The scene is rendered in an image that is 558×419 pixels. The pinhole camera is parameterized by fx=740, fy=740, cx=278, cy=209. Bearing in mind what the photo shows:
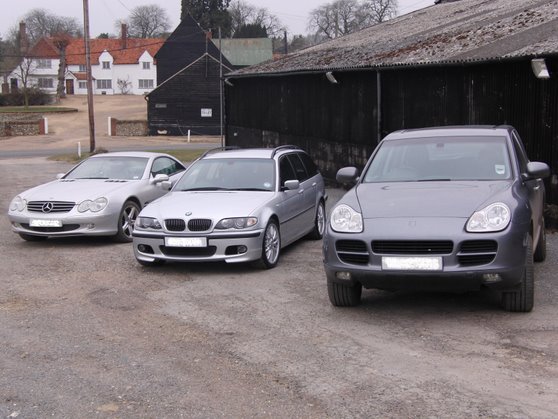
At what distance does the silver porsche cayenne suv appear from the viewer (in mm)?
8742

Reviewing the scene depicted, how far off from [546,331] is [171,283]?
4142 mm

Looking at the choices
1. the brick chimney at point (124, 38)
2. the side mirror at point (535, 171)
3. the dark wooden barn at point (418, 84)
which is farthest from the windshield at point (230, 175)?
the brick chimney at point (124, 38)

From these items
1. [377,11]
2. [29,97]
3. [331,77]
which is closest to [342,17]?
[377,11]

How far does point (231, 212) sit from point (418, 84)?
27.0 feet

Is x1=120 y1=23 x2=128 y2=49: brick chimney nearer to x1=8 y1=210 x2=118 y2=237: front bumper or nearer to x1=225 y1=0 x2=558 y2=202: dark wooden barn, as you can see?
→ x1=225 y1=0 x2=558 y2=202: dark wooden barn

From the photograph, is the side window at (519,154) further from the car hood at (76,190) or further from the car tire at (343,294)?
the car hood at (76,190)

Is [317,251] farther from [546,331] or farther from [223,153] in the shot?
[546,331]

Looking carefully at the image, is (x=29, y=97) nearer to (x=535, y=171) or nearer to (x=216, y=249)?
(x=216, y=249)

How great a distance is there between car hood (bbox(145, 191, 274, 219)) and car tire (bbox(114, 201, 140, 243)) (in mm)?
1719

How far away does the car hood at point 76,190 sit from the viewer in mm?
11049

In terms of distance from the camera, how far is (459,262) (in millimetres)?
6180

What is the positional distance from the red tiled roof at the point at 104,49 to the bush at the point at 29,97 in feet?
65.6

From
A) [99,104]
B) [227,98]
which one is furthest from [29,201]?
[99,104]

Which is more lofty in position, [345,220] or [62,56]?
[62,56]
